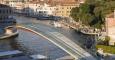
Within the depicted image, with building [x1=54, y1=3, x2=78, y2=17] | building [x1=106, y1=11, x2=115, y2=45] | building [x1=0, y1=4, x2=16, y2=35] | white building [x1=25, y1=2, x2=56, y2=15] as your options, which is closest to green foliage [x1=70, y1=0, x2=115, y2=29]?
building [x1=106, y1=11, x2=115, y2=45]

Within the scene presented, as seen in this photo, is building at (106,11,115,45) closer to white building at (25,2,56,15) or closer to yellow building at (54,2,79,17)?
yellow building at (54,2,79,17)

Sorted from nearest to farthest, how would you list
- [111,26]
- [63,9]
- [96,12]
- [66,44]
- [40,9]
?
[66,44]
[111,26]
[96,12]
[63,9]
[40,9]

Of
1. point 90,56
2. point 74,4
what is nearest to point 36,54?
point 90,56

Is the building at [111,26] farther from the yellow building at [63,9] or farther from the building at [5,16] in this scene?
the yellow building at [63,9]

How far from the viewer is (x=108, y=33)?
15.5m

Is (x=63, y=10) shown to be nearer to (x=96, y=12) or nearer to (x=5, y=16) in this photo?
(x=5, y=16)

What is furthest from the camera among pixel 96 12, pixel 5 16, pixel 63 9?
pixel 63 9

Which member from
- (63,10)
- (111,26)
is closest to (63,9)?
(63,10)

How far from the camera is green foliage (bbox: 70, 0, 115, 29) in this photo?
61.6 feet

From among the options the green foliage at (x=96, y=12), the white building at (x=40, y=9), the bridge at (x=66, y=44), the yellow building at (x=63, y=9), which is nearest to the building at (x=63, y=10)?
the yellow building at (x=63, y=9)

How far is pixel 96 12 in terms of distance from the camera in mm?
19750

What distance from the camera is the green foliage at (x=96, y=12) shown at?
18.8 meters

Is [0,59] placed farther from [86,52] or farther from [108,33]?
[108,33]

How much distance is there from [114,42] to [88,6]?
7200 mm
